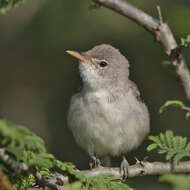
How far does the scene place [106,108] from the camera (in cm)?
429

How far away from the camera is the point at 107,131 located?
438 cm

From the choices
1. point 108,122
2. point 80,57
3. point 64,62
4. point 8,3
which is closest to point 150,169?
point 108,122

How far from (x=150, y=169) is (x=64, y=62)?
4.02 meters

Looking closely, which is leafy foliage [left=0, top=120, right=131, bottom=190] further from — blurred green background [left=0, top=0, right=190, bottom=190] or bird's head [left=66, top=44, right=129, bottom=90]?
blurred green background [left=0, top=0, right=190, bottom=190]

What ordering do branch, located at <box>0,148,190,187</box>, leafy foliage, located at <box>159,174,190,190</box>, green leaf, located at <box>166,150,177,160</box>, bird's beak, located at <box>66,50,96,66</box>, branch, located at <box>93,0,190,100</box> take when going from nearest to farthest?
leafy foliage, located at <box>159,174,190,190</box> → branch, located at <box>0,148,190,187</box> → green leaf, located at <box>166,150,177,160</box> → branch, located at <box>93,0,190,100</box> → bird's beak, located at <box>66,50,96,66</box>

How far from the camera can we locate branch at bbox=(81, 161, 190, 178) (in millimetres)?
3139

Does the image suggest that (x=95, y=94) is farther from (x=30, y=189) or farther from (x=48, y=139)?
A: (x=48, y=139)

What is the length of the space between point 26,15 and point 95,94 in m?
2.79

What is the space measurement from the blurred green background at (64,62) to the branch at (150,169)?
2.04m

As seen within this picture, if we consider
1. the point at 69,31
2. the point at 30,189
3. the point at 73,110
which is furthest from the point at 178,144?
the point at 69,31

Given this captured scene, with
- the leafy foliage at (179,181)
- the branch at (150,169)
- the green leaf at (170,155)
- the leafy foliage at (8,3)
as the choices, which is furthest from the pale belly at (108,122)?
the leafy foliage at (179,181)

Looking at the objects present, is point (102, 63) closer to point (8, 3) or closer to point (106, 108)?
point (106, 108)

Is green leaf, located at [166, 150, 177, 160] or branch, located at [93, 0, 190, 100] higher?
branch, located at [93, 0, 190, 100]

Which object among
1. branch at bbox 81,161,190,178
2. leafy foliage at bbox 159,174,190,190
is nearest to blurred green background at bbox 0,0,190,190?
branch at bbox 81,161,190,178
